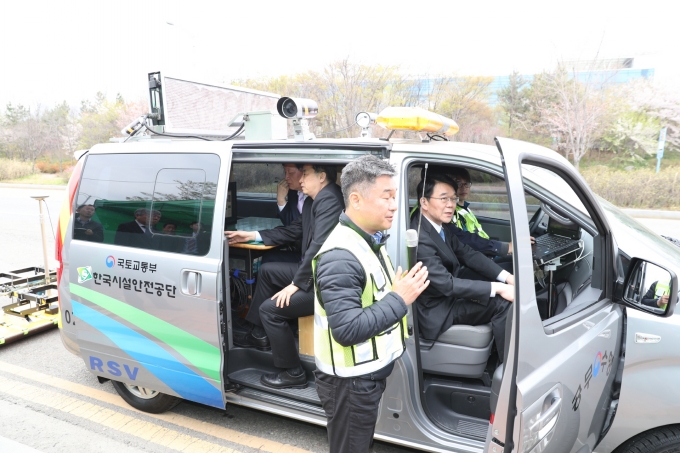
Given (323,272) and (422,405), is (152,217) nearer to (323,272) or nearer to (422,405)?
(323,272)

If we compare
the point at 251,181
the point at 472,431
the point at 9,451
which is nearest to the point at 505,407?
the point at 472,431

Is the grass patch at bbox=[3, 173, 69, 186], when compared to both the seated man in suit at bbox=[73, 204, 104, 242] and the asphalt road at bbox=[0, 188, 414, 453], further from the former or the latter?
the seated man in suit at bbox=[73, 204, 104, 242]

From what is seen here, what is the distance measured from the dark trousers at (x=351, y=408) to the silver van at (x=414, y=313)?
0.46 metres

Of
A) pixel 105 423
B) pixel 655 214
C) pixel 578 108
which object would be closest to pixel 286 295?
pixel 105 423

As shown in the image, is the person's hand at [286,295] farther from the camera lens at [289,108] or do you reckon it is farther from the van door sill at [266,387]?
the camera lens at [289,108]

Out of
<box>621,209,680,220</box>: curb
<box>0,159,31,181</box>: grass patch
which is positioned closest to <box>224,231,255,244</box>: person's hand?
<box>621,209,680,220</box>: curb

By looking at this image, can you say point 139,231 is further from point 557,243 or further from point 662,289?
point 662,289

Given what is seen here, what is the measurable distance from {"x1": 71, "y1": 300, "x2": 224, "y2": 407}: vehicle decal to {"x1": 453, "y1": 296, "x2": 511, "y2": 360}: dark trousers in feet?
5.02

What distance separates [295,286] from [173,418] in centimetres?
144

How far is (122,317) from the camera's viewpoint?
3186mm

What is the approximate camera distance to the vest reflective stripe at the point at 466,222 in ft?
12.5

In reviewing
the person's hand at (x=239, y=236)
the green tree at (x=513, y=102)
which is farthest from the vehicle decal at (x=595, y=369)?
the green tree at (x=513, y=102)

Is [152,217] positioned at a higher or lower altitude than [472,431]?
higher

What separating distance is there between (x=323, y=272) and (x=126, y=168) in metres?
2.07
